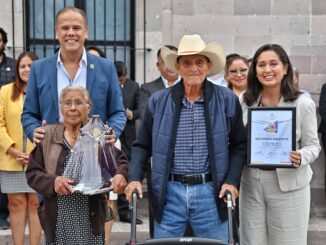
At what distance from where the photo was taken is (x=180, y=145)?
3840mm

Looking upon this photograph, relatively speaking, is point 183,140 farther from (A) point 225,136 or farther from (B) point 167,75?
(B) point 167,75

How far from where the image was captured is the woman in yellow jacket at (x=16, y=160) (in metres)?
5.67

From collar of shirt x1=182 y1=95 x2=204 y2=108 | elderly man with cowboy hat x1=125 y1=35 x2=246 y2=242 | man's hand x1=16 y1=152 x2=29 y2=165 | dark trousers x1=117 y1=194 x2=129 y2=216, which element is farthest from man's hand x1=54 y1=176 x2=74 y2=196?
dark trousers x1=117 y1=194 x2=129 y2=216

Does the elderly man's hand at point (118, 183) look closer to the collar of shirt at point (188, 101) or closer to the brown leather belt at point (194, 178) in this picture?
the brown leather belt at point (194, 178)

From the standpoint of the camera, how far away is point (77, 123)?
4.11 meters

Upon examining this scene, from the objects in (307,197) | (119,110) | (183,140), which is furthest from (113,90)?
(307,197)

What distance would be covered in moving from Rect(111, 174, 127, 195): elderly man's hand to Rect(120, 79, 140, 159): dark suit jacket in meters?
3.18

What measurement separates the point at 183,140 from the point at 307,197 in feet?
3.33

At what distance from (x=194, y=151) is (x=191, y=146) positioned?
36 millimetres

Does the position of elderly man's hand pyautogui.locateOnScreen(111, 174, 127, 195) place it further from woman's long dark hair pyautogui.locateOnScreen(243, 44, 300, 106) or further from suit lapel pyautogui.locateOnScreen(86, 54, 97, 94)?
woman's long dark hair pyautogui.locateOnScreen(243, 44, 300, 106)

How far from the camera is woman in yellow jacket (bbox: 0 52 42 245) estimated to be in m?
5.67

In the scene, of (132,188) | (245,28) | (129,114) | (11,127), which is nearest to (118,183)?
(132,188)

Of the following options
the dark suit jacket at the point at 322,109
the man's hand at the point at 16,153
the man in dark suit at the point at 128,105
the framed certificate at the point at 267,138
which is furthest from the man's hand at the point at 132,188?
the dark suit jacket at the point at 322,109

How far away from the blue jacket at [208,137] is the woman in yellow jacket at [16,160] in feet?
6.53
